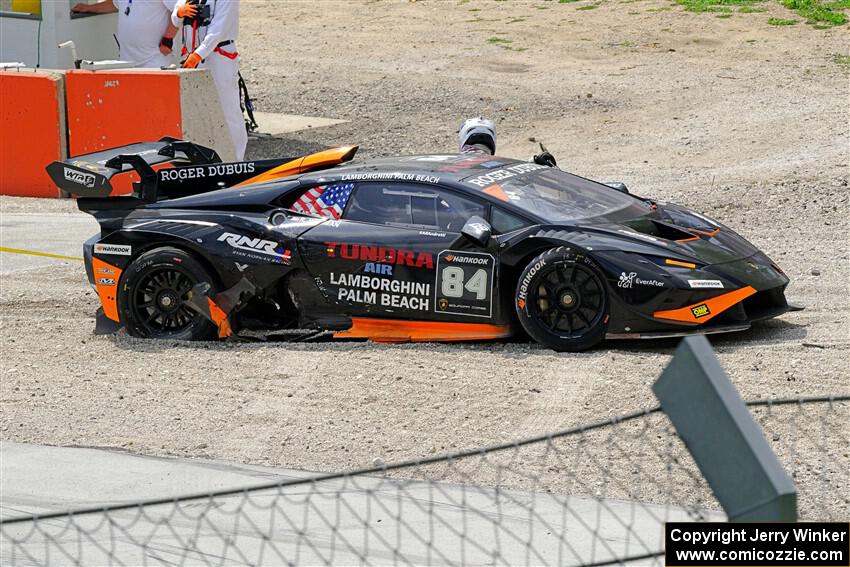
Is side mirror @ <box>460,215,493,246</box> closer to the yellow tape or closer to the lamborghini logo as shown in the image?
the lamborghini logo

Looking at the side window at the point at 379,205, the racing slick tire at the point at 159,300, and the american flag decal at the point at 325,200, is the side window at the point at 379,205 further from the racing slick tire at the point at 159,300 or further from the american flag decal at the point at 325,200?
the racing slick tire at the point at 159,300

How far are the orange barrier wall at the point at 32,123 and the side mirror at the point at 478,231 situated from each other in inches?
299

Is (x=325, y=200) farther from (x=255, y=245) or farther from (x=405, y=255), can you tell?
(x=405, y=255)

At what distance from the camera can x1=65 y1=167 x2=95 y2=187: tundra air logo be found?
9.34 metres

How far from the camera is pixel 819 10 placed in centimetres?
2262

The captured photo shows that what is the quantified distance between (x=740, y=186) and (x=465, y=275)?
5998 mm

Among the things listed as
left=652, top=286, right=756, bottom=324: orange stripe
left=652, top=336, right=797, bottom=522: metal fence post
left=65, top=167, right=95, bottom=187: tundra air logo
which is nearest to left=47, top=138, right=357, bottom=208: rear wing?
left=65, top=167, right=95, bottom=187: tundra air logo

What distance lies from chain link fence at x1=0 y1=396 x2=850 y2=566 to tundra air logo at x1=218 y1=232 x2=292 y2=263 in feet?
8.59

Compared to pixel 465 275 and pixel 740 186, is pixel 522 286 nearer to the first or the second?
pixel 465 275

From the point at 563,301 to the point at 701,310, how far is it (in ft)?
2.77

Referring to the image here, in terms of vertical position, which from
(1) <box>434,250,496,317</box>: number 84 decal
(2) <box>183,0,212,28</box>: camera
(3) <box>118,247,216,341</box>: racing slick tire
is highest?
(2) <box>183,0,212,28</box>: camera

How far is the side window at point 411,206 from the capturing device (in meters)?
8.39

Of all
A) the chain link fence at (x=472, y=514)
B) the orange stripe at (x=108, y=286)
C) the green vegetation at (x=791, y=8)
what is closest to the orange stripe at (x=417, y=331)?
the orange stripe at (x=108, y=286)

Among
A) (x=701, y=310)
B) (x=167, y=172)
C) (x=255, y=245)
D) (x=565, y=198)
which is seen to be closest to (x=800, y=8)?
(x=565, y=198)
